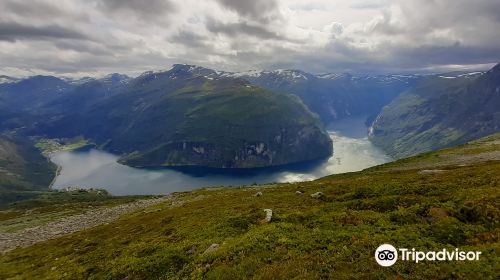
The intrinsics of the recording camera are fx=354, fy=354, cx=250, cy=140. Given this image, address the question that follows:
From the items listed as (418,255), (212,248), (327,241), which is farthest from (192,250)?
(418,255)

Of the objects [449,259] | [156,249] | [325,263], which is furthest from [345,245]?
[156,249]

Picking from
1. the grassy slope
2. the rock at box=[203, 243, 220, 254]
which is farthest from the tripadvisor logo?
the rock at box=[203, 243, 220, 254]

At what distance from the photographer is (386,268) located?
21969mm

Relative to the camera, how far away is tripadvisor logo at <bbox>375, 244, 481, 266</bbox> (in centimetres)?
2223

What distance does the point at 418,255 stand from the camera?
2311cm

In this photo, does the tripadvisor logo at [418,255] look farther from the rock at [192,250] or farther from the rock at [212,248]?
the rock at [192,250]

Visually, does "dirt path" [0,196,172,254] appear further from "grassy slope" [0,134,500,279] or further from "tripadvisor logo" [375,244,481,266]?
"tripadvisor logo" [375,244,481,266]

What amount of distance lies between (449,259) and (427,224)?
6.20 meters

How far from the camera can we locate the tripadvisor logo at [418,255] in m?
22.2

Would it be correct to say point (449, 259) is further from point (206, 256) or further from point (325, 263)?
point (206, 256)

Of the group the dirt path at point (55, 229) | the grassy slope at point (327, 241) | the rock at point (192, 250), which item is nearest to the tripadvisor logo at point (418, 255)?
the grassy slope at point (327, 241)

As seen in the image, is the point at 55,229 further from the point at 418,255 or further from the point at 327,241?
the point at 418,255

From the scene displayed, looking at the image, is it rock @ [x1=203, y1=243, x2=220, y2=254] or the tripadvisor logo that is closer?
the tripadvisor logo

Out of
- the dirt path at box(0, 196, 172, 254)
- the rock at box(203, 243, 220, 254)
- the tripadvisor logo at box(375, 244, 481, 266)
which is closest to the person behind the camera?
the tripadvisor logo at box(375, 244, 481, 266)
